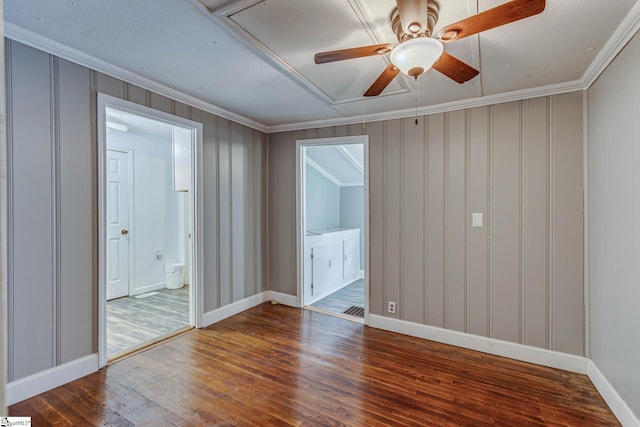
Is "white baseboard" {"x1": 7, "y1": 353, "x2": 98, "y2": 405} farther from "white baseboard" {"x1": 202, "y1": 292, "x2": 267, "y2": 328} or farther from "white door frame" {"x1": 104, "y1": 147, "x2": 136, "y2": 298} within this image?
"white door frame" {"x1": 104, "y1": 147, "x2": 136, "y2": 298}


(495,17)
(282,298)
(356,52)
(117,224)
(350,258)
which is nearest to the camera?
(495,17)

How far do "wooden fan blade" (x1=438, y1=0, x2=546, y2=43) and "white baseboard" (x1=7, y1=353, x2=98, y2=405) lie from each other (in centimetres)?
306

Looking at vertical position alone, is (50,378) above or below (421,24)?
below

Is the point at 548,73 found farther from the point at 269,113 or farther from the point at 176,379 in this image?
the point at 176,379

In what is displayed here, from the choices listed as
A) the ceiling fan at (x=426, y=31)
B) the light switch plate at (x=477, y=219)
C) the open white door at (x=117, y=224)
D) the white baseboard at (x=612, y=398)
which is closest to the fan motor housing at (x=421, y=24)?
the ceiling fan at (x=426, y=31)

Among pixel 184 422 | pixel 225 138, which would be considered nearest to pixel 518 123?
pixel 225 138

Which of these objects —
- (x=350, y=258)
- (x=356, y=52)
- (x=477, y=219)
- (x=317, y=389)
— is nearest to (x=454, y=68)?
(x=356, y=52)

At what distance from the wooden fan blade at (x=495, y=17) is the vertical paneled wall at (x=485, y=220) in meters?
1.66

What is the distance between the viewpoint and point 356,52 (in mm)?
1518

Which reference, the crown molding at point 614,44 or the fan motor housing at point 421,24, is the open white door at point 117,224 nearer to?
the fan motor housing at point 421,24

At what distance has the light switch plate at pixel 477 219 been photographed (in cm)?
280

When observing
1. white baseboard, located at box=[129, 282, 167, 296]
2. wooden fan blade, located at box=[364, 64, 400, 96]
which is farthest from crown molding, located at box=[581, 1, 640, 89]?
white baseboard, located at box=[129, 282, 167, 296]

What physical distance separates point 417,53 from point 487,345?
2.55 m

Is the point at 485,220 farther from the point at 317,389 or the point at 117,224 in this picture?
the point at 117,224
